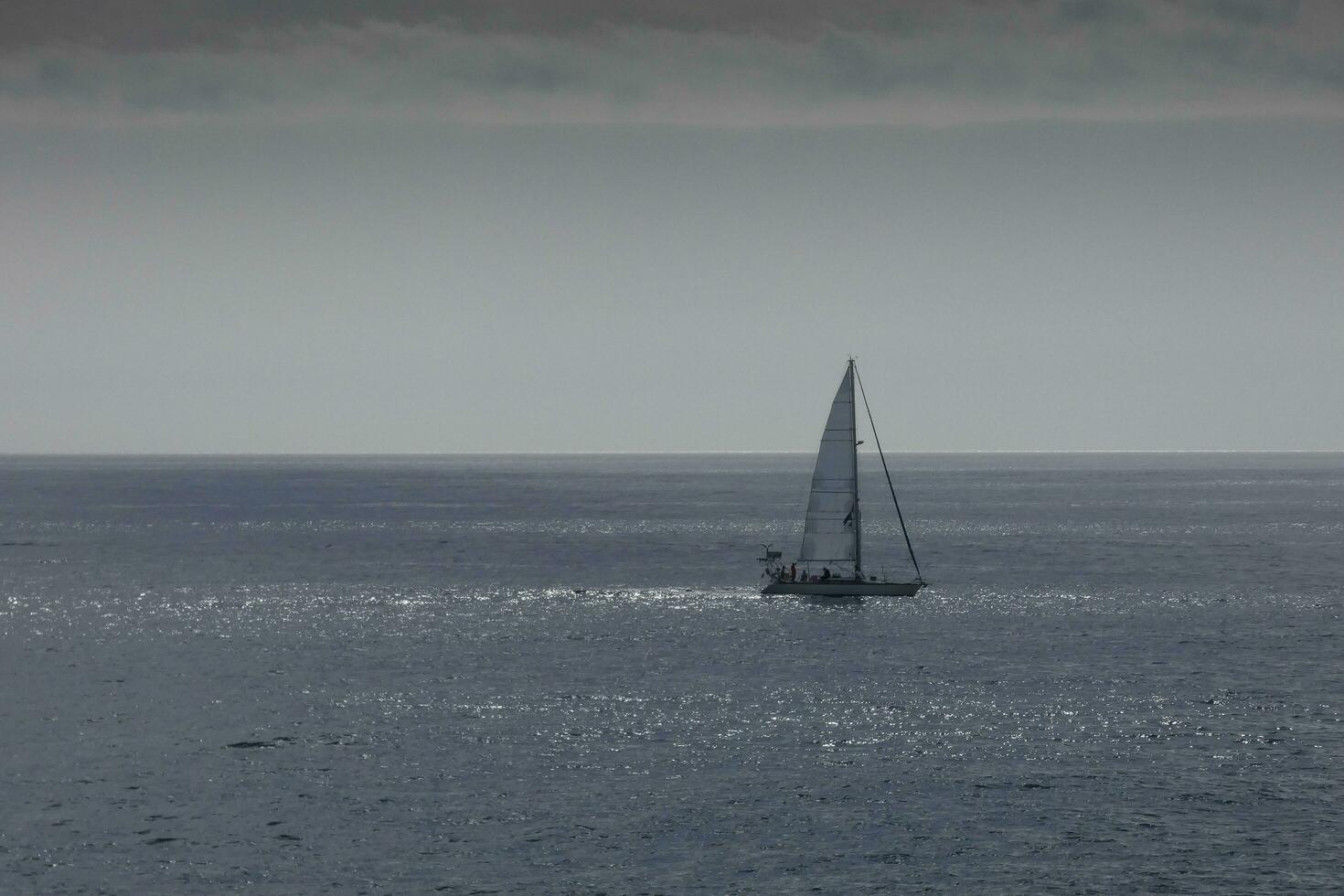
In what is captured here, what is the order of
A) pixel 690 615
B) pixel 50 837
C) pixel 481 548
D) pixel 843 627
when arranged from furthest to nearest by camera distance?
pixel 481 548
pixel 690 615
pixel 843 627
pixel 50 837

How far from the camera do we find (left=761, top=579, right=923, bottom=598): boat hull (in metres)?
117

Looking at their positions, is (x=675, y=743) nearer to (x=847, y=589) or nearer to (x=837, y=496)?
(x=837, y=496)

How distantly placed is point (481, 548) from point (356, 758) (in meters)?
120

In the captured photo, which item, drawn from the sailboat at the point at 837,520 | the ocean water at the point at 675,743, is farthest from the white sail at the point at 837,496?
the ocean water at the point at 675,743

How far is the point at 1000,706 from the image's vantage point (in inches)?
2904

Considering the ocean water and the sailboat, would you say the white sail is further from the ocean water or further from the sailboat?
the ocean water

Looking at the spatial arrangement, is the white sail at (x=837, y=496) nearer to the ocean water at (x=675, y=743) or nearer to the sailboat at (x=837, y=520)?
the sailboat at (x=837, y=520)

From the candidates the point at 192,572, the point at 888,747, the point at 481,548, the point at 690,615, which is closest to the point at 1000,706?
the point at 888,747

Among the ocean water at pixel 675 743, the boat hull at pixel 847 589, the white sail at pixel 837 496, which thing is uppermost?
the white sail at pixel 837 496

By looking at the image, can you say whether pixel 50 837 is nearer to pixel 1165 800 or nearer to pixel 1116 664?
pixel 1165 800

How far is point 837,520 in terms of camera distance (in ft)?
382

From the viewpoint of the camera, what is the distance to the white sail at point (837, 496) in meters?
114

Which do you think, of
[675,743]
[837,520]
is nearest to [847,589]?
[837,520]

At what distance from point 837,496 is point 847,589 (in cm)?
819
